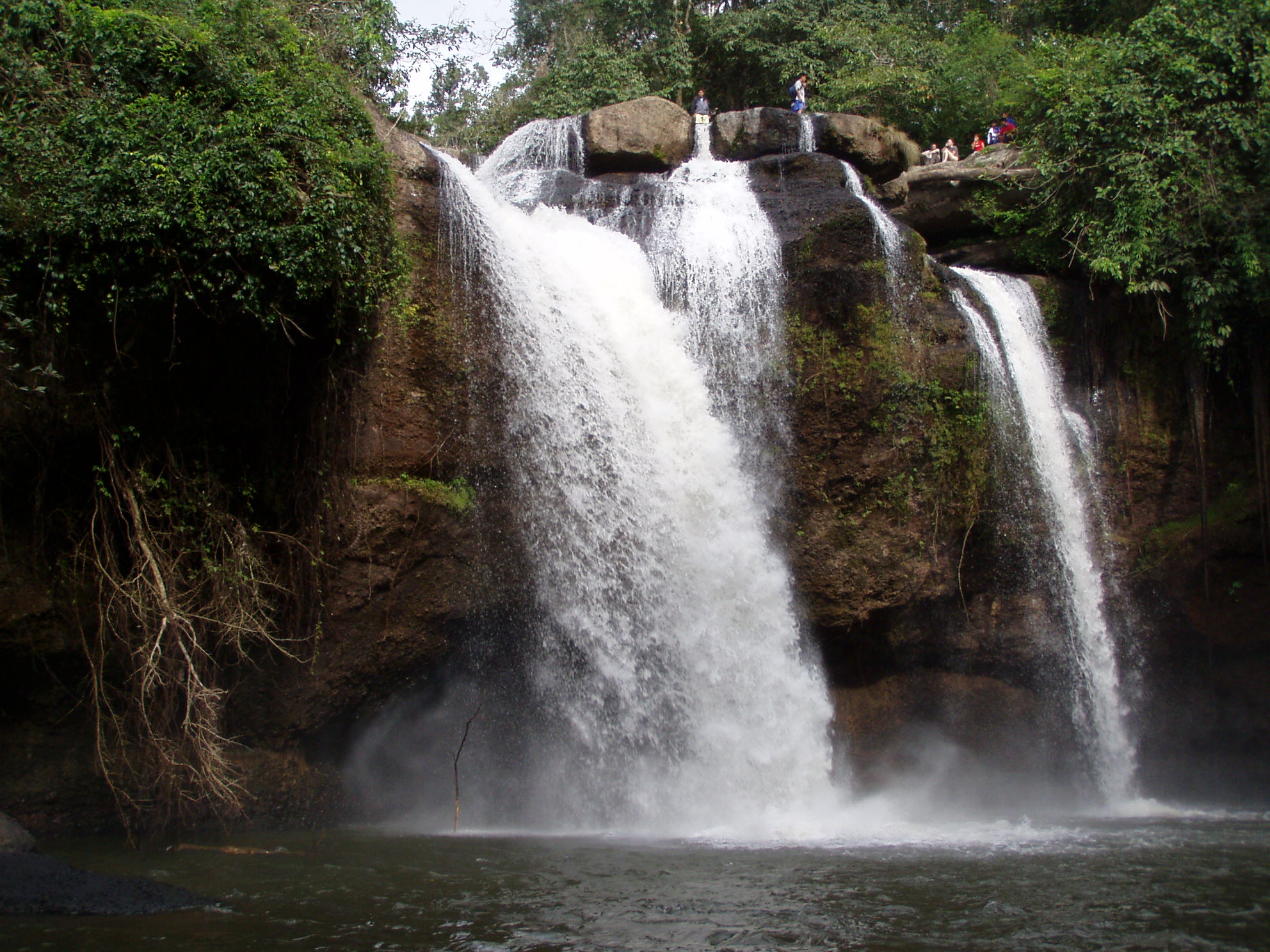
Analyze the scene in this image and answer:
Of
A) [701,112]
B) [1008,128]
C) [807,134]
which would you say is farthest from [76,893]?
[1008,128]

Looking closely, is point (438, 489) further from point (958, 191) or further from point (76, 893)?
point (958, 191)

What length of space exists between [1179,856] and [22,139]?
10.6 metres

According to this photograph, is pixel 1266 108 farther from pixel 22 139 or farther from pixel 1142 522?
pixel 22 139

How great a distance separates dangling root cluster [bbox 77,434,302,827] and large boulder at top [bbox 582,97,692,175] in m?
9.72

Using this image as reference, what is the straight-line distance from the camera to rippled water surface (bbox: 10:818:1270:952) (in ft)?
16.6

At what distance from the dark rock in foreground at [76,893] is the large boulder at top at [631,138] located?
12.5 metres

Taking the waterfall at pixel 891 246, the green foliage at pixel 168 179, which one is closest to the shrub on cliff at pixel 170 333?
the green foliage at pixel 168 179

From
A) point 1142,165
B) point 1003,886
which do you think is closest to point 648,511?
point 1003,886

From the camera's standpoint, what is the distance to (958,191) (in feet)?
49.6

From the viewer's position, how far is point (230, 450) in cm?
809

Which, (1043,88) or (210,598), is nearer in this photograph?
(210,598)

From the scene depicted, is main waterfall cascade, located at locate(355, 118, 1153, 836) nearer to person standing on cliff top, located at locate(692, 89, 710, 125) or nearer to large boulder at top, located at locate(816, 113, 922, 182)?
large boulder at top, located at locate(816, 113, 922, 182)

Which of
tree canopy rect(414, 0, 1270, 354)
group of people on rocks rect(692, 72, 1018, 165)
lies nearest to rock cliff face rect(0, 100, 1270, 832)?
tree canopy rect(414, 0, 1270, 354)

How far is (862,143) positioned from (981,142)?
11.0ft
